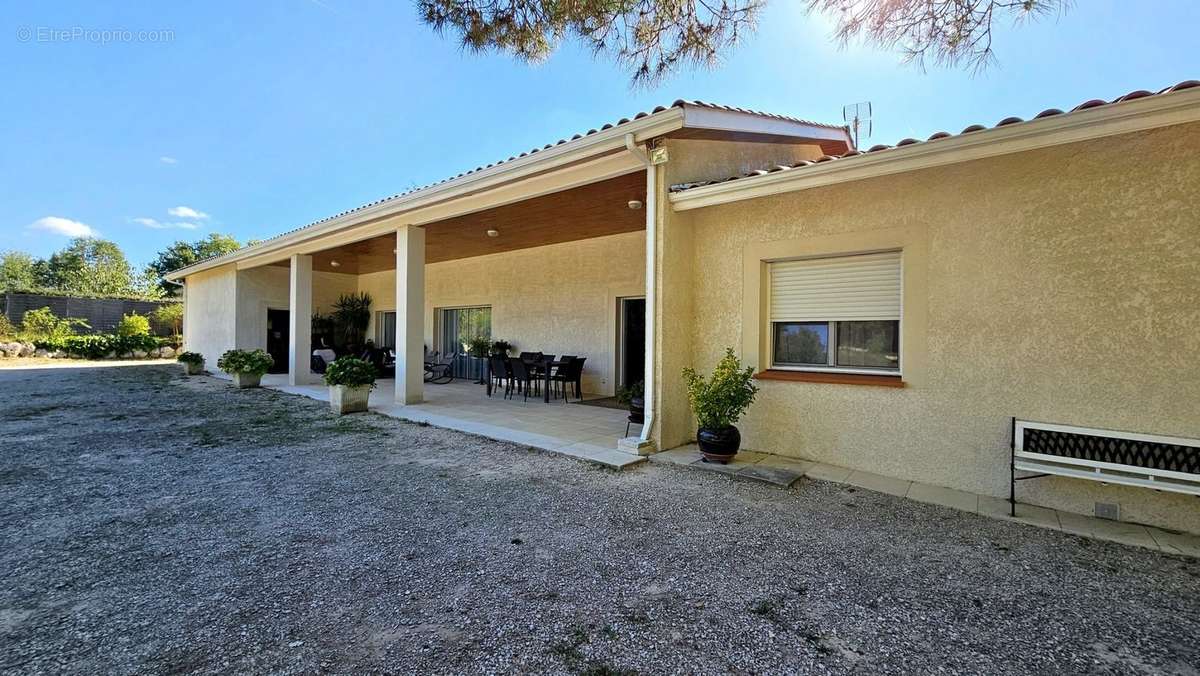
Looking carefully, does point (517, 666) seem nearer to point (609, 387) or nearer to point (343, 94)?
point (609, 387)

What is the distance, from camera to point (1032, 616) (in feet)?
7.41

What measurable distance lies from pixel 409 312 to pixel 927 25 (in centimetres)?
768

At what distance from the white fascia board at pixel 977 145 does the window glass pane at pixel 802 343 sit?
140cm

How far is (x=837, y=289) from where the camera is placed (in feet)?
15.8

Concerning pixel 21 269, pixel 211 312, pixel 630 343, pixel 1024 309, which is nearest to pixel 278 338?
pixel 211 312

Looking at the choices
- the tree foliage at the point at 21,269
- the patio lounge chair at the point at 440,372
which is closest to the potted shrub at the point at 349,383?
the patio lounge chair at the point at 440,372

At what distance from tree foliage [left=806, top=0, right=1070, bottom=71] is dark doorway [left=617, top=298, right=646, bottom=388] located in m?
5.95

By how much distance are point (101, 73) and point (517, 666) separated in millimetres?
12667

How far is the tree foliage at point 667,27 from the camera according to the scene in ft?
13.2

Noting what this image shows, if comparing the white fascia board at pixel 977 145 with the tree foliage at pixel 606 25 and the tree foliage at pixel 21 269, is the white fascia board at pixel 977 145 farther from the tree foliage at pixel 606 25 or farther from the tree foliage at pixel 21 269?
the tree foliage at pixel 21 269

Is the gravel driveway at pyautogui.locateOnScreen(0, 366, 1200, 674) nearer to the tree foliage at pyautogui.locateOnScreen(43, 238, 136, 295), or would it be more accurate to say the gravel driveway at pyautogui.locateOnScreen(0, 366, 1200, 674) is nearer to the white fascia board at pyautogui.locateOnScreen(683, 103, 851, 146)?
the white fascia board at pyautogui.locateOnScreen(683, 103, 851, 146)

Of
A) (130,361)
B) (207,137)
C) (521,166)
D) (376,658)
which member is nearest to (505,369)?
(521,166)

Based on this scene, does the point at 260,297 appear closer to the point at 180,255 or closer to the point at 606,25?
the point at 606,25

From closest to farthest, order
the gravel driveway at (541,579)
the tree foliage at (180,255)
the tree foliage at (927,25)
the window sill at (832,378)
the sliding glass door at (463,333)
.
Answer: the gravel driveway at (541,579) < the tree foliage at (927,25) < the window sill at (832,378) < the sliding glass door at (463,333) < the tree foliage at (180,255)
